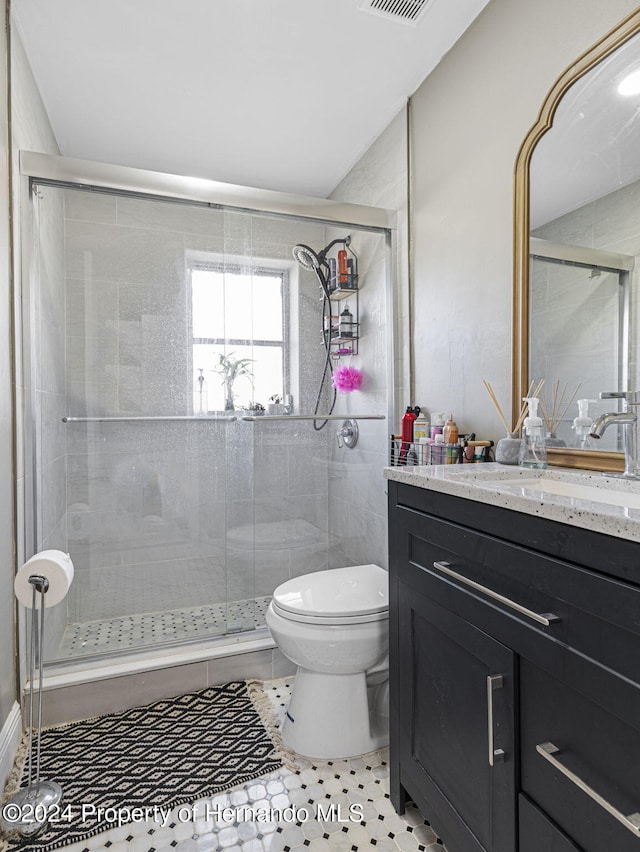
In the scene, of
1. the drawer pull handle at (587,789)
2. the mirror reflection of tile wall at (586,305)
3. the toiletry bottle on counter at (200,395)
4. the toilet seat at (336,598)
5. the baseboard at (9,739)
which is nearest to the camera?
the drawer pull handle at (587,789)

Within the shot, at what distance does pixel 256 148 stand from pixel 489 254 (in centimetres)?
141

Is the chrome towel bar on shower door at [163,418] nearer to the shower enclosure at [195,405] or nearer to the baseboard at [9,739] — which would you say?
the shower enclosure at [195,405]

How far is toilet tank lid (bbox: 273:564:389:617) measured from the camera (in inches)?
59.2

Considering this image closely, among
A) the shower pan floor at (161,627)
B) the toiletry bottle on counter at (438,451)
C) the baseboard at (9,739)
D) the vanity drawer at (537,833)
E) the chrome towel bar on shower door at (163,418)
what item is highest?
the chrome towel bar on shower door at (163,418)

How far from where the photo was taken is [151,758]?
5.00 feet

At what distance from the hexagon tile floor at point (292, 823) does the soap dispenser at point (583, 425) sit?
42.3 inches

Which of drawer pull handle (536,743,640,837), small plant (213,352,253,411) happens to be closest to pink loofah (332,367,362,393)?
small plant (213,352,253,411)

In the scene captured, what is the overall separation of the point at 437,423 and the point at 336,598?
755 mm

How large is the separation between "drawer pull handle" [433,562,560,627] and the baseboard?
1.35 meters

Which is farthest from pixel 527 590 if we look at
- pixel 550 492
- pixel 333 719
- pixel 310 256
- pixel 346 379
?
pixel 310 256

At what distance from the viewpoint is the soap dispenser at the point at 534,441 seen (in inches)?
51.7

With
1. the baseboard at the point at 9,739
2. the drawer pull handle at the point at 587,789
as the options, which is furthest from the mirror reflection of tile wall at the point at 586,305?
the baseboard at the point at 9,739

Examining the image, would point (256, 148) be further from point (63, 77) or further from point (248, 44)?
point (63, 77)

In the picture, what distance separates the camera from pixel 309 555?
216 cm
